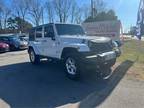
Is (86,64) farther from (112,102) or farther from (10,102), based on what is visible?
(10,102)

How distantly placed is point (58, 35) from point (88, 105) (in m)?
4.29

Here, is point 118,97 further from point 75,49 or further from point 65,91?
point 75,49

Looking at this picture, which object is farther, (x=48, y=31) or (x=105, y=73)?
(x=48, y=31)

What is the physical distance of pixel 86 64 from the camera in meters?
8.14

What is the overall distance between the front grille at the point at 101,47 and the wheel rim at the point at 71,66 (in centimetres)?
84

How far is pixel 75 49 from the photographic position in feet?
28.0

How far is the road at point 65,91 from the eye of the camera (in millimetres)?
6145

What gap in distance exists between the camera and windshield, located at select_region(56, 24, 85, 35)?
9953mm

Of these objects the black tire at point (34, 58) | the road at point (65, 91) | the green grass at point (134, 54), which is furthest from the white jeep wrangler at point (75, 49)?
the green grass at point (134, 54)

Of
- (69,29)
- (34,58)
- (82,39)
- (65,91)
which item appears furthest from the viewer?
(34,58)

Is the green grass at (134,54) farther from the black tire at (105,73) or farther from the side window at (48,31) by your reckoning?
the side window at (48,31)

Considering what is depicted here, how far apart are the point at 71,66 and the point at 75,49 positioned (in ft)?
2.17

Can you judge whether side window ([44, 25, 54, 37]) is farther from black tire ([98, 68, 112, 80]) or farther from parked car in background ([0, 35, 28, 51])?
parked car in background ([0, 35, 28, 51])

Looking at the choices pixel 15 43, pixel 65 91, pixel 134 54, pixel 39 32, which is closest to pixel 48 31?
pixel 39 32
